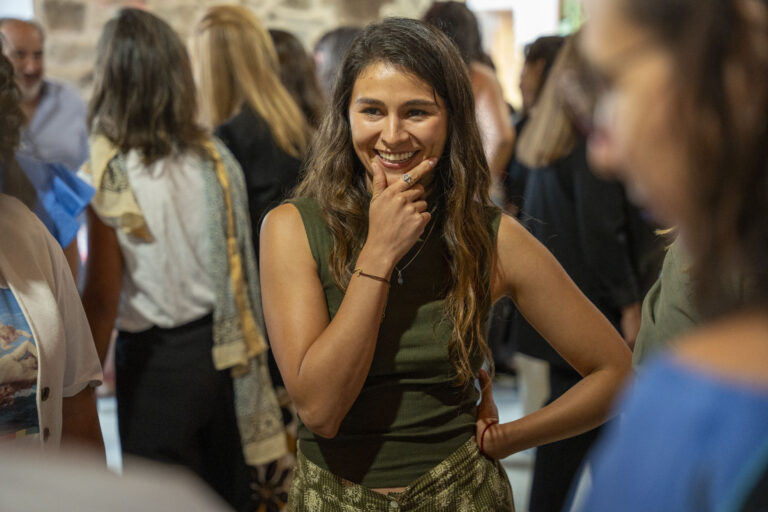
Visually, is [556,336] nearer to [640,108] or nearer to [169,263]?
[640,108]

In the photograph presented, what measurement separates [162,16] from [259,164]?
2.44 meters

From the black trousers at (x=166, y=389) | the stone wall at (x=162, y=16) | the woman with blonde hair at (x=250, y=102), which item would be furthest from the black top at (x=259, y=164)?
the stone wall at (x=162, y=16)

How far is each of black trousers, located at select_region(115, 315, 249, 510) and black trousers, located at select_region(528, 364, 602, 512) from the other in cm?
101

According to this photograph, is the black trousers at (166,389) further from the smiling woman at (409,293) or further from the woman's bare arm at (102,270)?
the smiling woman at (409,293)

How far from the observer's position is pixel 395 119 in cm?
153

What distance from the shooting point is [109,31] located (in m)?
2.61

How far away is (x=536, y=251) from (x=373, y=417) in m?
0.43

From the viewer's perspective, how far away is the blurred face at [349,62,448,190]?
1532mm

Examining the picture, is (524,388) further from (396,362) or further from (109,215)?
(396,362)

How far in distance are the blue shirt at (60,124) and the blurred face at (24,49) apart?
155 mm

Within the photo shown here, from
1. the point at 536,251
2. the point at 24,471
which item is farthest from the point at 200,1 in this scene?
the point at 24,471

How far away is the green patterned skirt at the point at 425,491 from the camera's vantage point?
1.45 metres

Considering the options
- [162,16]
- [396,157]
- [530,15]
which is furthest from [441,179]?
[530,15]

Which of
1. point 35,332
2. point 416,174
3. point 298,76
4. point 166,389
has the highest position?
point 416,174
